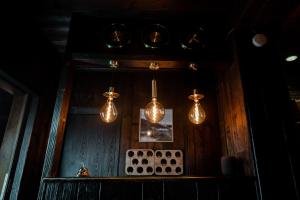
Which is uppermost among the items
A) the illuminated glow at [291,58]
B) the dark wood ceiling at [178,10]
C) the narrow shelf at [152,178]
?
the dark wood ceiling at [178,10]

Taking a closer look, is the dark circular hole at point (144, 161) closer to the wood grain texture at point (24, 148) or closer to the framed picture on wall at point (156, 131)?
the framed picture on wall at point (156, 131)

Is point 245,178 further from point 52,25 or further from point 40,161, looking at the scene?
point 52,25

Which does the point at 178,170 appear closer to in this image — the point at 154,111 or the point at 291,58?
the point at 154,111

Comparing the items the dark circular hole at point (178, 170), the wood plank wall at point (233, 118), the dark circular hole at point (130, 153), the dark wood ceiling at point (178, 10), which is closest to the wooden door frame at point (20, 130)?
the dark wood ceiling at point (178, 10)

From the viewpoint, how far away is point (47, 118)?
261 centimetres

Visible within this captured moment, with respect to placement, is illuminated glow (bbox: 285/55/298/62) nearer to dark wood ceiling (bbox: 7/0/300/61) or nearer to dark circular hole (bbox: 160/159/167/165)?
dark wood ceiling (bbox: 7/0/300/61)

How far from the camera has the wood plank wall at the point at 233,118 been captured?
6.32ft

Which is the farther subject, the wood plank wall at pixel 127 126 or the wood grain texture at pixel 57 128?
the wood plank wall at pixel 127 126

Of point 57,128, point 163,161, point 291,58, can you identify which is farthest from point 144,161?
point 291,58

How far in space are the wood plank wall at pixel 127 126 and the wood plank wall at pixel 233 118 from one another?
0.19 meters

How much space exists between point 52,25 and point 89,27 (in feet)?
1.55

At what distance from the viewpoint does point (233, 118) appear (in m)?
2.28

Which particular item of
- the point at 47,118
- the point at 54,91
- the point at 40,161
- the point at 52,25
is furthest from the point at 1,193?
the point at 52,25

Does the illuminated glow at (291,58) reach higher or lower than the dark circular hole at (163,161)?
higher
